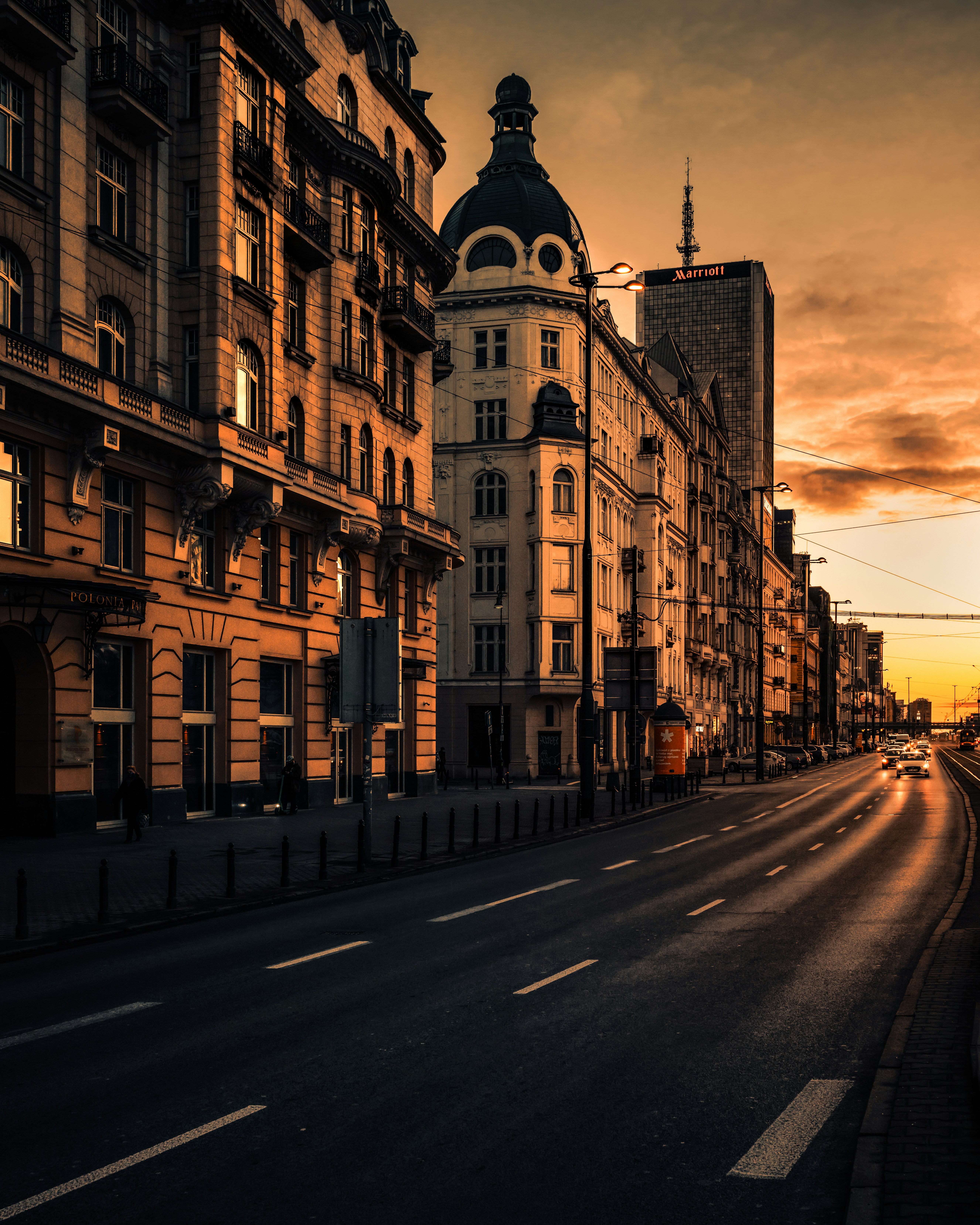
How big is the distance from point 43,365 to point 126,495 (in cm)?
461

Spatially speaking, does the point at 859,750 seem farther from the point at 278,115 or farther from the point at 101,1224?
the point at 101,1224

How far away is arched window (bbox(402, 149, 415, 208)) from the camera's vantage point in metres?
44.7

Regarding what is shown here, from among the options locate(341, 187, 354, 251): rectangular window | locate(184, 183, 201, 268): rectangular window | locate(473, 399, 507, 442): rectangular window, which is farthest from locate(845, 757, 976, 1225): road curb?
locate(473, 399, 507, 442): rectangular window

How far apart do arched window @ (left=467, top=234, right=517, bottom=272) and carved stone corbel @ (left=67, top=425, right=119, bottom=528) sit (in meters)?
44.2

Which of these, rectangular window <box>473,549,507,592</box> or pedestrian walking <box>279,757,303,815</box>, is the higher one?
→ rectangular window <box>473,549,507,592</box>

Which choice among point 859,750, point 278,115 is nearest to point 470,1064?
point 278,115

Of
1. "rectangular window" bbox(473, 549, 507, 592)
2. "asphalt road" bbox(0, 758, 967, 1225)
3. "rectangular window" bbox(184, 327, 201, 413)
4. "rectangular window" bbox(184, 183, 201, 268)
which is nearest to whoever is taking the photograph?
"asphalt road" bbox(0, 758, 967, 1225)

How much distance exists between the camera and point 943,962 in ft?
38.8

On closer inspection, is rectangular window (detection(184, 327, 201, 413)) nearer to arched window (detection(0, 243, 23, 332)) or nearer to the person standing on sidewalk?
arched window (detection(0, 243, 23, 332))

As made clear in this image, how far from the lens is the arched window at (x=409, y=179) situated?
44.7 metres

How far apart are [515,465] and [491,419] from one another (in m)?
2.92

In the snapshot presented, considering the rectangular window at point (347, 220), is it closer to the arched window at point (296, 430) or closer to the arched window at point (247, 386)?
the arched window at point (296, 430)

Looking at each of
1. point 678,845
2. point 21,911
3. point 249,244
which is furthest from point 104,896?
point 249,244

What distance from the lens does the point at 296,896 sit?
17.3 metres
